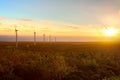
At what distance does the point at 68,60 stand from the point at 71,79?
29.6 feet

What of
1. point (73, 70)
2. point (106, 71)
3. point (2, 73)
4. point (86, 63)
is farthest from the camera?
point (86, 63)

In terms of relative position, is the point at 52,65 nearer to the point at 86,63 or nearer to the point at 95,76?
the point at 95,76

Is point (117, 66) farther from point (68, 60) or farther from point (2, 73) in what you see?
point (2, 73)

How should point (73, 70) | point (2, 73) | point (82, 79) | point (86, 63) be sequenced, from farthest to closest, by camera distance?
point (86, 63) → point (73, 70) → point (82, 79) → point (2, 73)

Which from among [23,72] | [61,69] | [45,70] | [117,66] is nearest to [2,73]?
[23,72]

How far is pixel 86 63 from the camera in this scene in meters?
35.7

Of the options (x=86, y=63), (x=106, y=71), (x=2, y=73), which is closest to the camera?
(x=2, y=73)

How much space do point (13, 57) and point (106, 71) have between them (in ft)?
37.0

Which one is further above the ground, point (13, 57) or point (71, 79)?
point (13, 57)

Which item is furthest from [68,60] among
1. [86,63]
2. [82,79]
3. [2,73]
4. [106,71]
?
[2,73]

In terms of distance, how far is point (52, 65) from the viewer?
29188mm

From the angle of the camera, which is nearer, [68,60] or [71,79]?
[71,79]

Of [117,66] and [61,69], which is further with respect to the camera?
[117,66]

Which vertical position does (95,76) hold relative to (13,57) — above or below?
below
